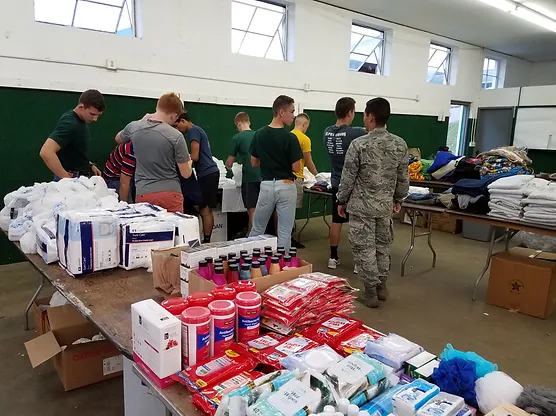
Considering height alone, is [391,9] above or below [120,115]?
above

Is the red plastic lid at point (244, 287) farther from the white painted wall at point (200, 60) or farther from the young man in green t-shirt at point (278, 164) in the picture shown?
the white painted wall at point (200, 60)

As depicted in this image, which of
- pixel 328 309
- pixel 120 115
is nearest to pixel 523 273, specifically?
pixel 328 309

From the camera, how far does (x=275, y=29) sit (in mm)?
5824

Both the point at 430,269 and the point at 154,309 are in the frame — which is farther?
the point at 430,269

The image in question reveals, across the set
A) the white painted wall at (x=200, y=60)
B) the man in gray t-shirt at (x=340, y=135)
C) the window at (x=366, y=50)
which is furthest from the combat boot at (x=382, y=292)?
the window at (x=366, y=50)

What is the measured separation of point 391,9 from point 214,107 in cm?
330

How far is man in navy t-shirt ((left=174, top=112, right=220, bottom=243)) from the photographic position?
3.87 metres

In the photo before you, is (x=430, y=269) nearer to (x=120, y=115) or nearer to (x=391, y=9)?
(x=120, y=115)

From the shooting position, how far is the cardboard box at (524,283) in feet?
10.3

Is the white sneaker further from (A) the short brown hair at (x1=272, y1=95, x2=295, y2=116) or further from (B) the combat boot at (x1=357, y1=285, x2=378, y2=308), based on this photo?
(A) the short brown hair at (x1=272, y1=95, x2=295, y2=116)

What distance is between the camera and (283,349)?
1.20 meters

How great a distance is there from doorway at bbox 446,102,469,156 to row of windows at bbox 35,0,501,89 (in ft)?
2.93

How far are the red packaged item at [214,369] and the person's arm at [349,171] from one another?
2.02 meters

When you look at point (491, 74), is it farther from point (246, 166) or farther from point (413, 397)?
point (413, 397)
